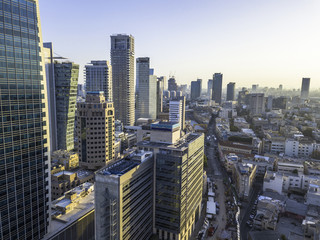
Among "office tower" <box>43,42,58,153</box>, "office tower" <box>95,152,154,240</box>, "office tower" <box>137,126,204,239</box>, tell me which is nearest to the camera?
"office tower" <box>95,152,154,240</box>

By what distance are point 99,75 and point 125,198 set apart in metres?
118

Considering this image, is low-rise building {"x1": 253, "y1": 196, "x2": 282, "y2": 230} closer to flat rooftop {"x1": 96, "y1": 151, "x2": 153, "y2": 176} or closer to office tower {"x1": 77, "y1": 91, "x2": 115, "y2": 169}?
flat rooftop {"x1": 96, "y1": 151, "x2": 153, "y2": 176}

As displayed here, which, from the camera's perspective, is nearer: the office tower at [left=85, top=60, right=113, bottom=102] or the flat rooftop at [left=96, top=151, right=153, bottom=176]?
the flat rooftop at [left=96, top=151, right=153, bottom=176]

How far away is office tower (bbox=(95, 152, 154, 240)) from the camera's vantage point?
3716cm

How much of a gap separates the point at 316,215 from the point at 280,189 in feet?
47.2

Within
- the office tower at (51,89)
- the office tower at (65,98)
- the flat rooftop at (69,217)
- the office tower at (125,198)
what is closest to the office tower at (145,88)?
the office tower at (65,98)

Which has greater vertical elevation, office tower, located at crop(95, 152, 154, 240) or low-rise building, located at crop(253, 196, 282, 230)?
office tower, located at crop(95, 152, 154, 240)

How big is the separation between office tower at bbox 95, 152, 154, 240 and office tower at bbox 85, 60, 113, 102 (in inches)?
4185

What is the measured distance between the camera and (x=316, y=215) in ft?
194

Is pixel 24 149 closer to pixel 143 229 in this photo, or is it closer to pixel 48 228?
pixel 48 228

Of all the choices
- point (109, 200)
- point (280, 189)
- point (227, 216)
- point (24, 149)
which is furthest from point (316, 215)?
point (24, 149)

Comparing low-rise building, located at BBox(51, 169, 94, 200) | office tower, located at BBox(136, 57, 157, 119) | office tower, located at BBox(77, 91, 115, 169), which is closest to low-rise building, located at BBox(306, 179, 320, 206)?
Answer: office tower, located at BBox(77, 91, 115, 169)

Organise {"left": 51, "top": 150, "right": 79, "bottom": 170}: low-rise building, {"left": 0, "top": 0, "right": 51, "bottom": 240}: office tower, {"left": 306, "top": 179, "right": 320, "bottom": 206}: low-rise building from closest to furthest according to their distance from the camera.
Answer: {"left": 0, "top": 0, "right": 51, "bottom": 240}: office tower, {"left": 306, "top": 179, "right": 320, "bottom": 206}: low-rise building, {"left": 51, "top": 150, "right": 79, "bottom": 170}: low-rise building

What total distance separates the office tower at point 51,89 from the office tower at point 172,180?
65.5 meters
